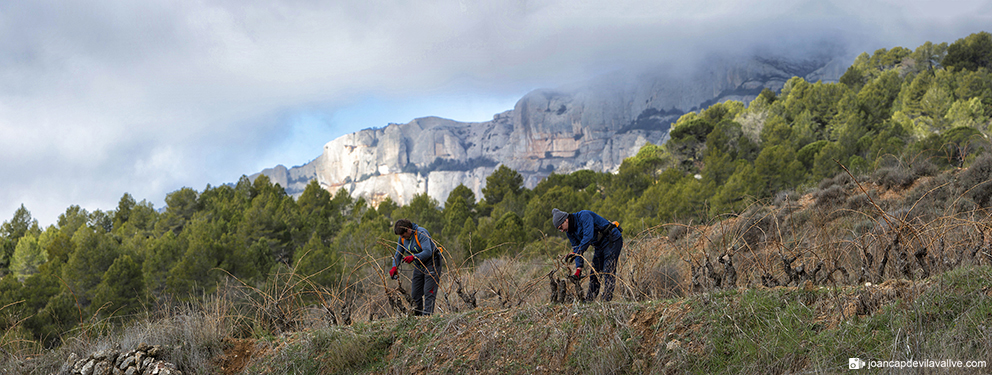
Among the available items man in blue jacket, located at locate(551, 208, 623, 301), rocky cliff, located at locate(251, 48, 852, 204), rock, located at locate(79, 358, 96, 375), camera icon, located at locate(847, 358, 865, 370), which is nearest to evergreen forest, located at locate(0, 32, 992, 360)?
man in blue jacket, located at locate(551, 208, 623, 301)

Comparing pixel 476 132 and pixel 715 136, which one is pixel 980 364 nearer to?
pixel 715 136

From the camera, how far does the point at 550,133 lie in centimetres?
15800

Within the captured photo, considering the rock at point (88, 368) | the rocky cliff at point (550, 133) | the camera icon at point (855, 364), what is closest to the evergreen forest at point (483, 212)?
the rock at point (88, 368)

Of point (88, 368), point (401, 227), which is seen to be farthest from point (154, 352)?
point (401, 227)

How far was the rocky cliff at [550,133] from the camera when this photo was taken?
13788 cm

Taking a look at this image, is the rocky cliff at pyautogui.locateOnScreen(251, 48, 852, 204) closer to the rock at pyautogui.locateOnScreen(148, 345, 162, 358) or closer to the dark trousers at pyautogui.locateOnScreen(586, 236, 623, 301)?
the dark trousers at pyautogui.locateOnScreen(586, 236, 623, 301)

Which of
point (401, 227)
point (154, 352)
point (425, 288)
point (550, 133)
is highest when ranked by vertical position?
point (550, 133)

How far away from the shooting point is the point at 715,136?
29922 millimetres

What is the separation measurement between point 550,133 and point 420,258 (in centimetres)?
15466

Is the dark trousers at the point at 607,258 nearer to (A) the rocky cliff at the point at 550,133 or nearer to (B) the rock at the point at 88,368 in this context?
(B) the rock at the point at 88,368

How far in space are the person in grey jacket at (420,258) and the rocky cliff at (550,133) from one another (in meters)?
120

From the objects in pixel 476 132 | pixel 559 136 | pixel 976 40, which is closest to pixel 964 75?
pixel 976 40

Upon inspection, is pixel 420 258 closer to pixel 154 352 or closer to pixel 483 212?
pixel 154 352

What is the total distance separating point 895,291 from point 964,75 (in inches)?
1657
